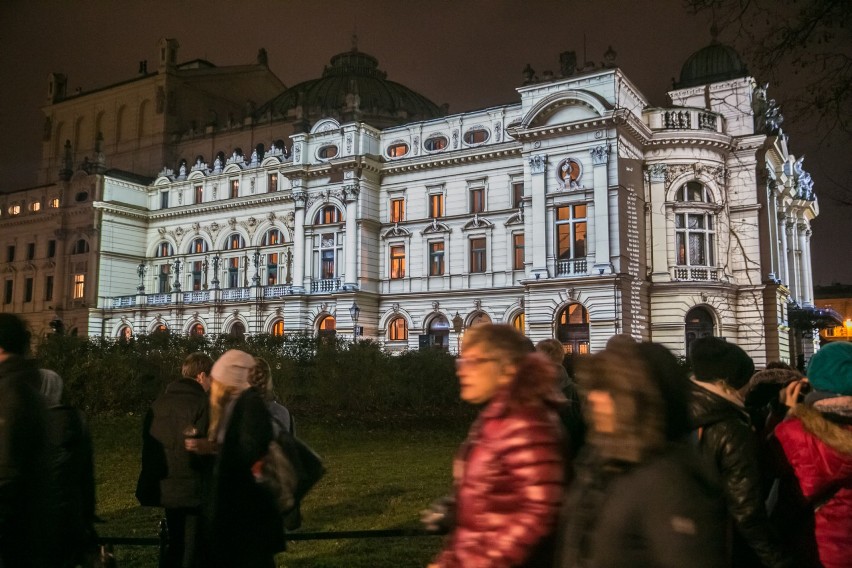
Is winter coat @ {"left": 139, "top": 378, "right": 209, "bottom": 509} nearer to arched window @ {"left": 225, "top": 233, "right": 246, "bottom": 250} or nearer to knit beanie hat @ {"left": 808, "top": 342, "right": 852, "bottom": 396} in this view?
knit beanie hat @ {"left": 808, "top": 342, "right": 852, "bottom": 396}

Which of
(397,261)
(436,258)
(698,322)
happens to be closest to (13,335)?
(698,322)

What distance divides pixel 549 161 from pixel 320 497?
29077mm

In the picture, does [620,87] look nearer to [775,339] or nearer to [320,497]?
[775,339]

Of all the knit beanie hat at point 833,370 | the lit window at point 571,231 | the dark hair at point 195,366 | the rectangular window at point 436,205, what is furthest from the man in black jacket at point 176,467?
the rectangular window at point 436,205

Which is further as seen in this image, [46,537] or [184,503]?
[184,503]

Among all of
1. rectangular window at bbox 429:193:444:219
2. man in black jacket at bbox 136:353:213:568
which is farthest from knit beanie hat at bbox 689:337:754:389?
rectangular window at bbox 429:193:444:219

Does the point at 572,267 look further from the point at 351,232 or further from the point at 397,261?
the point at 351,232

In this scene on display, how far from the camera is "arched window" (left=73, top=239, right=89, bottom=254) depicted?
5519cm

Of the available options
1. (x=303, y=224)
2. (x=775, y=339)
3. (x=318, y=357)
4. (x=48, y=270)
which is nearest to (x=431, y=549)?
(x=318, y=357)

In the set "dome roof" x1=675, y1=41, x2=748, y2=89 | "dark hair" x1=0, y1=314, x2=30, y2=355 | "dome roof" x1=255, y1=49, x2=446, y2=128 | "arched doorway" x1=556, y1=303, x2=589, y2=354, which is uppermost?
"dome roof" x1=255, y1=49, x2=446, y2=128

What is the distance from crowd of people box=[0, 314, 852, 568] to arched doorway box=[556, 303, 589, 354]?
30241 millimetres

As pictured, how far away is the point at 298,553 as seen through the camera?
29.4 feet

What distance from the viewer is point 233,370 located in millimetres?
5906

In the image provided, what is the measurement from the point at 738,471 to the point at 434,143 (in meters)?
41.2
